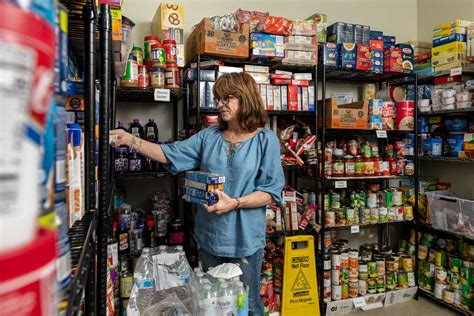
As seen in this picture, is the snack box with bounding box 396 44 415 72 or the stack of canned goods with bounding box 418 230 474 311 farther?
the snack box with bounding box 396 44 415 72

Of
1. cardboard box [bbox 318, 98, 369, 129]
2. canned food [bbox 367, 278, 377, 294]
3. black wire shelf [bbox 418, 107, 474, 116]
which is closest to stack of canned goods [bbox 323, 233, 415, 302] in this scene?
canned food [bbox 367, 278, 377, 294]

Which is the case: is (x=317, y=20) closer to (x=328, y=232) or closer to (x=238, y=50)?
(x=238, y=50)

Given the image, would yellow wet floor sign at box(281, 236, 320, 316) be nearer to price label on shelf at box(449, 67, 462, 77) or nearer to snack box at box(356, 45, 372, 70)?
snack box at box(356, 45, 372, 70)

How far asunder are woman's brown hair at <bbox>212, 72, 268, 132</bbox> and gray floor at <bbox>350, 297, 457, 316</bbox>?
2239 millimetres

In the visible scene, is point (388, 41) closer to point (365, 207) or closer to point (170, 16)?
point (365, 207)

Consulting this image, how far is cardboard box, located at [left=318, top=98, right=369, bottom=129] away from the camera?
10.3ft

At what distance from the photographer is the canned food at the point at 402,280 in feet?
11.5

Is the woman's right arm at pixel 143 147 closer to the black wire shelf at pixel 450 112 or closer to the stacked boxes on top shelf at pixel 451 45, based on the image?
the black wire shelf at pixel 450 112

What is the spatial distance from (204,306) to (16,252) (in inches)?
51.3

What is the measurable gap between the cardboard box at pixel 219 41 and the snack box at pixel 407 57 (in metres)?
1.63

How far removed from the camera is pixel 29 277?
0.25 meters

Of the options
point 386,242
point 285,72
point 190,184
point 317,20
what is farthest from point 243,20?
point 386,242

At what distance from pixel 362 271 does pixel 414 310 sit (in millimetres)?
564

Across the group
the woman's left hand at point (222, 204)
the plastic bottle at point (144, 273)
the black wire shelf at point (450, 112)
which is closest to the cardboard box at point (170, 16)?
the woman's left hand at point (222, 204)
